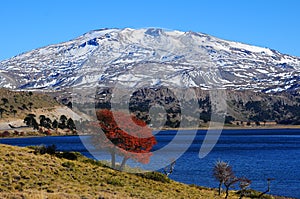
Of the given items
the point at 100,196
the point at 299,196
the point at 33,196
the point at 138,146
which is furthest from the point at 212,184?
the point at 33,196

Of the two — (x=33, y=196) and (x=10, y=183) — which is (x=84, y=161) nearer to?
A: (x=10, y=183)

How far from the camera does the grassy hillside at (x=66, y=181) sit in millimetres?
35125

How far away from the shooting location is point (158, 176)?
51.3 metres

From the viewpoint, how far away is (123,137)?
57094mm

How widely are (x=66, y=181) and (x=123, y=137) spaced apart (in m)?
17.6

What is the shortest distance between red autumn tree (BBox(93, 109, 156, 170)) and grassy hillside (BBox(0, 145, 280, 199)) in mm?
5685

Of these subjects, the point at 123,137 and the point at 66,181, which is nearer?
the point at 66,181

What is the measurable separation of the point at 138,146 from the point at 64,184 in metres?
19.9

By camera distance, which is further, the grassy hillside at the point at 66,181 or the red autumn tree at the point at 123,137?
the red autumn tree at the point at 123,137

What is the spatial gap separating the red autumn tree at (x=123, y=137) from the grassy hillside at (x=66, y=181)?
5.68 meters

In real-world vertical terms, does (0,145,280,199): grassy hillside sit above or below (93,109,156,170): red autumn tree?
below

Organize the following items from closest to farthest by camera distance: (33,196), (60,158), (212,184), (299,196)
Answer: (33,196) < (60,158) < (299,196) < (212,184)

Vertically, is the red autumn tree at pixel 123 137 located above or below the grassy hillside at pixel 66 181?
above

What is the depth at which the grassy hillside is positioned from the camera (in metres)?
35.1
